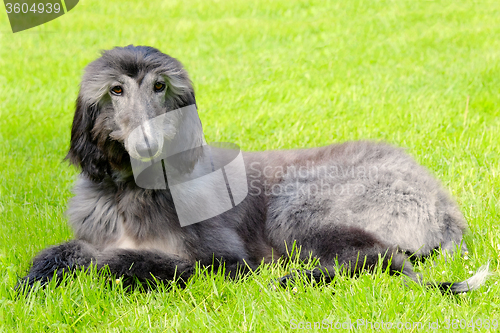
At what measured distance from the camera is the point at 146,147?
321 centimetres

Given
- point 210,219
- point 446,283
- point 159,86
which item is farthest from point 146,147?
point 446,283

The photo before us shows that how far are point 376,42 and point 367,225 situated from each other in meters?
9.12

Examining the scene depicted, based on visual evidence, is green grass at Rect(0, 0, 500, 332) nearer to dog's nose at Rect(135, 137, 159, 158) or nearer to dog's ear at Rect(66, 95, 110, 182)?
dog's ear at Rect(66, 95, 110, 182)

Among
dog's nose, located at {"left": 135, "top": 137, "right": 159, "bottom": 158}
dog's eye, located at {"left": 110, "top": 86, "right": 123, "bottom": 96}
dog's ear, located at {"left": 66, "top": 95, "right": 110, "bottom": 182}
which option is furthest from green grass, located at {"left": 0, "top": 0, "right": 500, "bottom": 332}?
dog's eye, located at {"left": 110, "top": 86, "right": 123, "bottom": 96}

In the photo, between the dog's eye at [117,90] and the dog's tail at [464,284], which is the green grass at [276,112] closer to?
the dog's tail at [464,284]

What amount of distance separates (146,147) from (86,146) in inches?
26.4

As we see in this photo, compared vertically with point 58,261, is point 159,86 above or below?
above

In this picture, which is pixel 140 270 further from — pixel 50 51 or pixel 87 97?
pixel 50 51

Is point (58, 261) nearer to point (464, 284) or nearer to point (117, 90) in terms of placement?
point (117, 90)

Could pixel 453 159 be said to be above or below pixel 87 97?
below

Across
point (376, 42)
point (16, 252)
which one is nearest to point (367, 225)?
point (16, 252)

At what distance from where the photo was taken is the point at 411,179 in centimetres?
405

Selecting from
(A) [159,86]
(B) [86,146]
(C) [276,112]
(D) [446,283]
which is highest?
(A) [159,86]

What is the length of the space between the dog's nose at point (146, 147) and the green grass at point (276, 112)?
91cm
